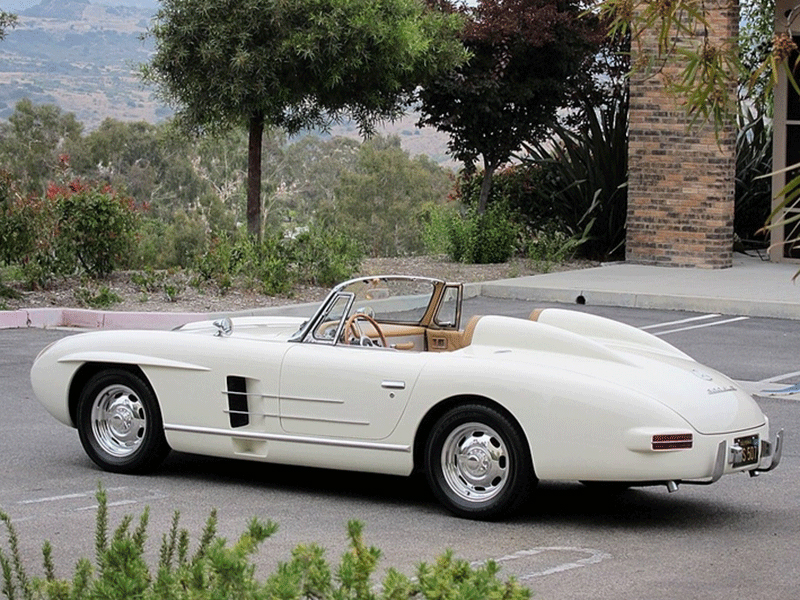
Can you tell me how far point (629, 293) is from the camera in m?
18.0

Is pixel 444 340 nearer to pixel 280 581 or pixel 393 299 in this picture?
pixel 393 299

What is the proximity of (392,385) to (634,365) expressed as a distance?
49.5 inches

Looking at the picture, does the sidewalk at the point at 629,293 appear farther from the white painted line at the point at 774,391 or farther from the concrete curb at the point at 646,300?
the white painted line at the point at 774,391

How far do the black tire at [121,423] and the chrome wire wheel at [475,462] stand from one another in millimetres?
1802

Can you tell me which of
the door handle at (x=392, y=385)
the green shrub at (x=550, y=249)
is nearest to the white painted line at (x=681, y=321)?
the green shrub at (x=550, y=249)

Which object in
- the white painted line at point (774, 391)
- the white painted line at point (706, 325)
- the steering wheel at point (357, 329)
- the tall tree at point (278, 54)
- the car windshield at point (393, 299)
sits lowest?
the white painted line at point (774, 391)

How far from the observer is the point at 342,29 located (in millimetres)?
17594

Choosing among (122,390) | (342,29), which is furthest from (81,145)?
(122,390)

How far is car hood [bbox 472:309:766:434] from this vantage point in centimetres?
732

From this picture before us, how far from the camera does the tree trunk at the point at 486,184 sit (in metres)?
22.3

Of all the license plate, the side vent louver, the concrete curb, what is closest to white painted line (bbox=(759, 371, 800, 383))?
the concrete curb

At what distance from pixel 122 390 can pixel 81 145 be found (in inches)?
1893

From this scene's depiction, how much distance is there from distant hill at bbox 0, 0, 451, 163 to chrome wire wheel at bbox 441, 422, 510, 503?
69655 millimetres

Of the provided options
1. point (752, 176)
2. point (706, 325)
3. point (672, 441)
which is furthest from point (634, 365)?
point (752, 176)
